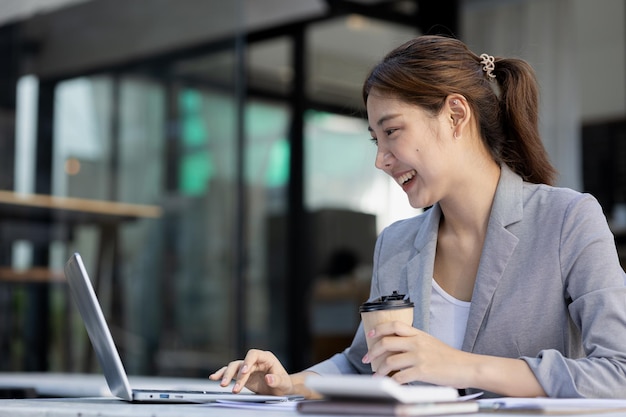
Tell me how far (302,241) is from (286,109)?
95 centimetres

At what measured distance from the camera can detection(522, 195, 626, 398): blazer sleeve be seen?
1.43 meters

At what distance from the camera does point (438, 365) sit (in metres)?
1.38

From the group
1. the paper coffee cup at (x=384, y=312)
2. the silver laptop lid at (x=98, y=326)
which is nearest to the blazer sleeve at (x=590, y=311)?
the paper coffee cup at (x=384, y=312)

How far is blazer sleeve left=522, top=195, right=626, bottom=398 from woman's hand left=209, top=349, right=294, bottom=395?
0.48 metres

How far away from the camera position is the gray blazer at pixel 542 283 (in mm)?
1578

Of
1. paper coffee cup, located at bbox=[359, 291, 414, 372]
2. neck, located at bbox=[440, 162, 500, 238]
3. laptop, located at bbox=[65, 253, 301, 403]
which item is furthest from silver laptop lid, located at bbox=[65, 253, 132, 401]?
neck, located at bbox=[440, 162, 500, 238]

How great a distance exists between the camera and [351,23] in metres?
6.47

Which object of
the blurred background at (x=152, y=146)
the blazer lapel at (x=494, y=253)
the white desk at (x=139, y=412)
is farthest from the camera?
the blurred background at (x=152, y=146)

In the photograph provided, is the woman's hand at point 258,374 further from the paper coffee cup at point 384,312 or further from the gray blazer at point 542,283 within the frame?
the paper coffee cup at point 384,312

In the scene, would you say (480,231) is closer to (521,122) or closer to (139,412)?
(521,122)

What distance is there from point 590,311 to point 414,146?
0.48m

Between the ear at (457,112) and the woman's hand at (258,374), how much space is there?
0.59m

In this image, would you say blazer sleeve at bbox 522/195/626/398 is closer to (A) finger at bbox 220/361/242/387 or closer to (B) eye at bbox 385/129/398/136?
(B) eye at bbox 385/129/398/136

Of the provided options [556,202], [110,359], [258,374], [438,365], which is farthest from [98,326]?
[556,202]
